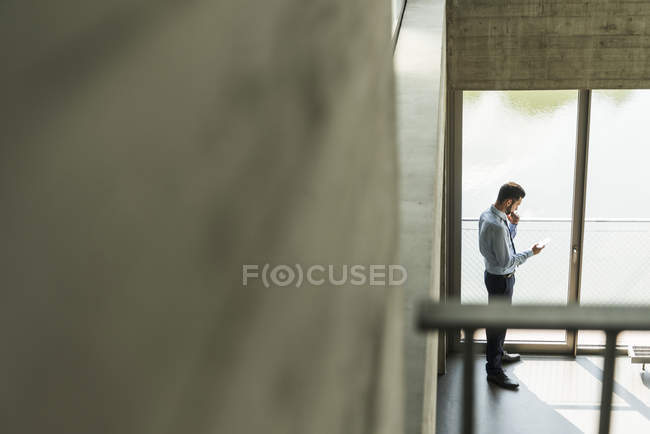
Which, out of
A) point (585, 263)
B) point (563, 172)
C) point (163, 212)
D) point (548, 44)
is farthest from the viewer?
point (585, 263)

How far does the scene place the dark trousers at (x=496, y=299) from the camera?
470 centimetres

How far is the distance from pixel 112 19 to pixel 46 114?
92 millimetres

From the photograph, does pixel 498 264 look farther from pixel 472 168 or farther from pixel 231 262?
pixel 231 262

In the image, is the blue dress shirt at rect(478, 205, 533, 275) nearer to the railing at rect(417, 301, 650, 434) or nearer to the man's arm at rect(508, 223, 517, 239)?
the man's arm at rect(508, 223, 517, 239)

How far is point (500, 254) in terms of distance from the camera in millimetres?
4520

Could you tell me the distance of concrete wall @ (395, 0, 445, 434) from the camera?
82.9 inches

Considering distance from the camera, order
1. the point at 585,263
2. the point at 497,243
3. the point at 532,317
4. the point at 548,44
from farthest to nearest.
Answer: the point at 585,263
the point at 548,44
the point at 497,243
the point at 532,317

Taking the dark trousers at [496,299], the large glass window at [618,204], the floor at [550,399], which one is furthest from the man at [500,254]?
the large glass window at [618,204]

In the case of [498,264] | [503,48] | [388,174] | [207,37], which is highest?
[503,48]

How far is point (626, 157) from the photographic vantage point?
515 centimetres

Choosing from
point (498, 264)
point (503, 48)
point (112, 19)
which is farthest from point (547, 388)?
point (112, 19)

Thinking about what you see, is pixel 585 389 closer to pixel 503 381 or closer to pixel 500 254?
pixel 503 381

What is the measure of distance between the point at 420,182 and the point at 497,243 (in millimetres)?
1966

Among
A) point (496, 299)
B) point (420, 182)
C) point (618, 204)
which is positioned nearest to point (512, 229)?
point (496, 299)
